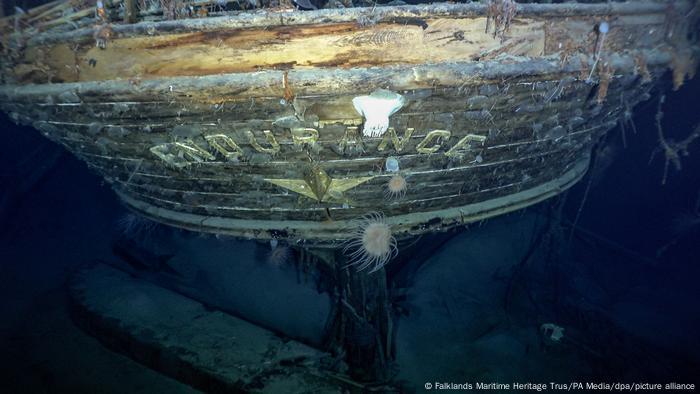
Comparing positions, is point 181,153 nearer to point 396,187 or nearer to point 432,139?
point 396,187

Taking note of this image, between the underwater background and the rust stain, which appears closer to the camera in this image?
the rust stain

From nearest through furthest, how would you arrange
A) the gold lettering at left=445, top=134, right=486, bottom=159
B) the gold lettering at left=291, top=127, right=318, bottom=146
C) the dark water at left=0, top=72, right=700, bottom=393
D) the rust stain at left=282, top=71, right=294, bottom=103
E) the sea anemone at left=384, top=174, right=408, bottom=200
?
the rust stain at left=282, top=71, right=294, bottom=103 → the gold lettering at left=291, top=127, right=318, bottom=146 → the gold lettering at left=445, top=134, right=486, bottom=159 → the sea anemone at left=384, top=174, right=408, bottom=200 → the dark water at left=0, top=72, right=700, bottom=393

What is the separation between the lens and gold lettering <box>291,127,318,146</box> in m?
2.05

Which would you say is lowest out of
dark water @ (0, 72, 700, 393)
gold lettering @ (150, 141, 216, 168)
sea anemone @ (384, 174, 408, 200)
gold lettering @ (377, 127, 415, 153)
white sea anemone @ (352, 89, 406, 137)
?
Answer: dark water @ (0, 72, 700, 393)

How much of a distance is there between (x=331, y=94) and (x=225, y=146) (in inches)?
32.8

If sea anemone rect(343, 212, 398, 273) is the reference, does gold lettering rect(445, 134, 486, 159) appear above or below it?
above

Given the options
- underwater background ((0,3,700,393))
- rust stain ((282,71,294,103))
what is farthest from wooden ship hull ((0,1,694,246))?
underwater background ((0,3,700,393))

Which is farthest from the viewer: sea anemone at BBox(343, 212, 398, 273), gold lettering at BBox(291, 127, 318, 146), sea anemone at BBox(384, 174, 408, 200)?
sea anemone at BBox(343, 212, 398, 273)

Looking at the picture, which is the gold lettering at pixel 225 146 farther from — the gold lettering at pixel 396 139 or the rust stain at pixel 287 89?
the gold lettering at pixel 396 139

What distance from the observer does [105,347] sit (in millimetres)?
4461

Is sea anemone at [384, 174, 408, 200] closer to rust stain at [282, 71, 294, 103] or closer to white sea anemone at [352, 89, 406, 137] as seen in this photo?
white sea anemone at [352, 89, 406, 137]

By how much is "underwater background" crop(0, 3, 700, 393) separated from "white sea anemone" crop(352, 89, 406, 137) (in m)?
2.74

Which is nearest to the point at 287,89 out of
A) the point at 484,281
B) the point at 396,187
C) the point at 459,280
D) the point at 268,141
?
the point at 268,141

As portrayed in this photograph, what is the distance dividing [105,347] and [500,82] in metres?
5.53
